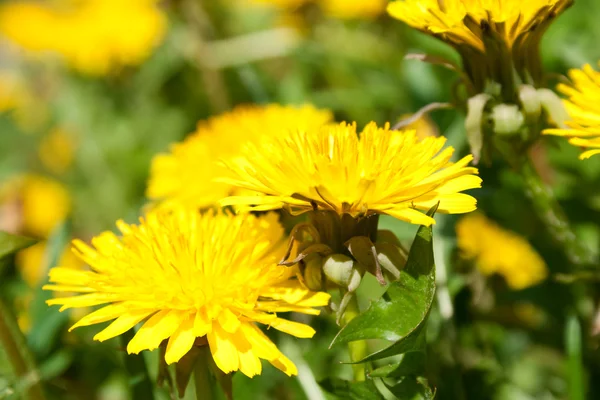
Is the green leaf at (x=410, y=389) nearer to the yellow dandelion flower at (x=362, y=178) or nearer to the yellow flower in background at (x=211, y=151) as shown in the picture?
the yellow dandelion flower at (x=362, y=178)

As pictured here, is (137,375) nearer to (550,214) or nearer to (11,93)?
(550,214)

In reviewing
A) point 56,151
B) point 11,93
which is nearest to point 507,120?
point 56,151

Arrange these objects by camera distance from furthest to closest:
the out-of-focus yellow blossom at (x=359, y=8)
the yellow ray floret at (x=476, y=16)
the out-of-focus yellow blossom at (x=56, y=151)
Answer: the out-of-focus yellow blossom at (x=56, y=151) → the out-of-focus yellow blossom at (x=359, y=8) → the yellow ray floret at (x=476, y=16)

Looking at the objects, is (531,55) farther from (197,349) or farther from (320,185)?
(197,349)

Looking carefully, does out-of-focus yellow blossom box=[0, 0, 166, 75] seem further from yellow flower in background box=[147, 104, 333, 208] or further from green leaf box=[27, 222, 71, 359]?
green leaf box=[27, 222, 71, 359]

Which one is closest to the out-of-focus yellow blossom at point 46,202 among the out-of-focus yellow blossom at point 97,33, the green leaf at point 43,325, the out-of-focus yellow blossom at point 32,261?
the out-of-focus yellow blossom at point 32,261

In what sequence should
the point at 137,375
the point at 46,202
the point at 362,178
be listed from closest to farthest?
the point at 362,178
the point at 137,375
the point at 46,202
